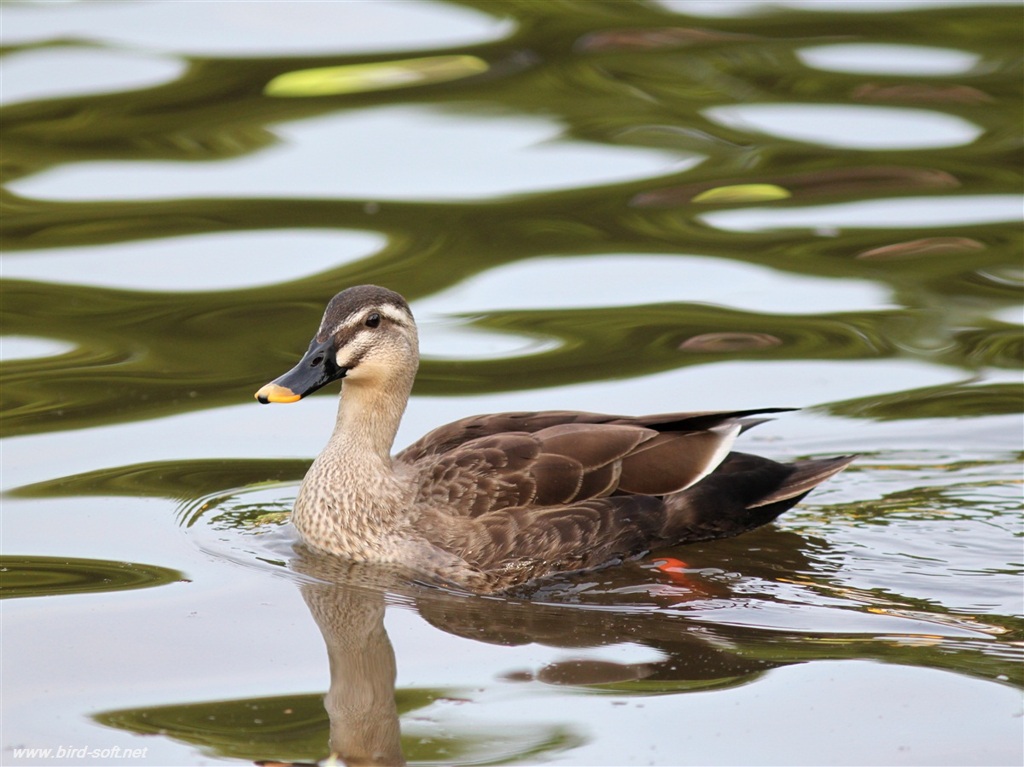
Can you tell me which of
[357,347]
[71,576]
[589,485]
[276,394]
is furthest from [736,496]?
[71,576]

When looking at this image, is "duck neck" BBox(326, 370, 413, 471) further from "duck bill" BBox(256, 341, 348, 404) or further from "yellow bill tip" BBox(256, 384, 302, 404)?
"yellow bill tip" BBox(256, 384, 302, 404)

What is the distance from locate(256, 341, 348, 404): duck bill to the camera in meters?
8.26

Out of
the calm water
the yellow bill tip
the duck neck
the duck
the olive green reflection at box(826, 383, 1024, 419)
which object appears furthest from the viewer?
the olive green reflection at box(826, 383, 1024, 419)

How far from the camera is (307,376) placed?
8.44 metres

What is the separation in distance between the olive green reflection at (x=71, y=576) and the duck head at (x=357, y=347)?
1.07m

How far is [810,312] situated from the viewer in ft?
38.9

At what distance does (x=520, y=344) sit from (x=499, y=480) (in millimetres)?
2963

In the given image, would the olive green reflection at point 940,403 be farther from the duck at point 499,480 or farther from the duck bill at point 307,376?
the duck bill at point 307,376

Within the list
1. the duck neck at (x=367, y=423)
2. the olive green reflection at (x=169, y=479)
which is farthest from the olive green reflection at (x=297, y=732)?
the olive green reflection at (x=169, y=479)

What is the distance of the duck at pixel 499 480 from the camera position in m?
8.41

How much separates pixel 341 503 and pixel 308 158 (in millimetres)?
6562

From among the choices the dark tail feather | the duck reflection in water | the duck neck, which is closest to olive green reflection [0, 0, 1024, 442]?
the duck neck

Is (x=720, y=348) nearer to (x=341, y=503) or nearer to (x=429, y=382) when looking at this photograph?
(x=429, y=382)

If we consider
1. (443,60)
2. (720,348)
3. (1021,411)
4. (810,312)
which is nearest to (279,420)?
(720,348)
